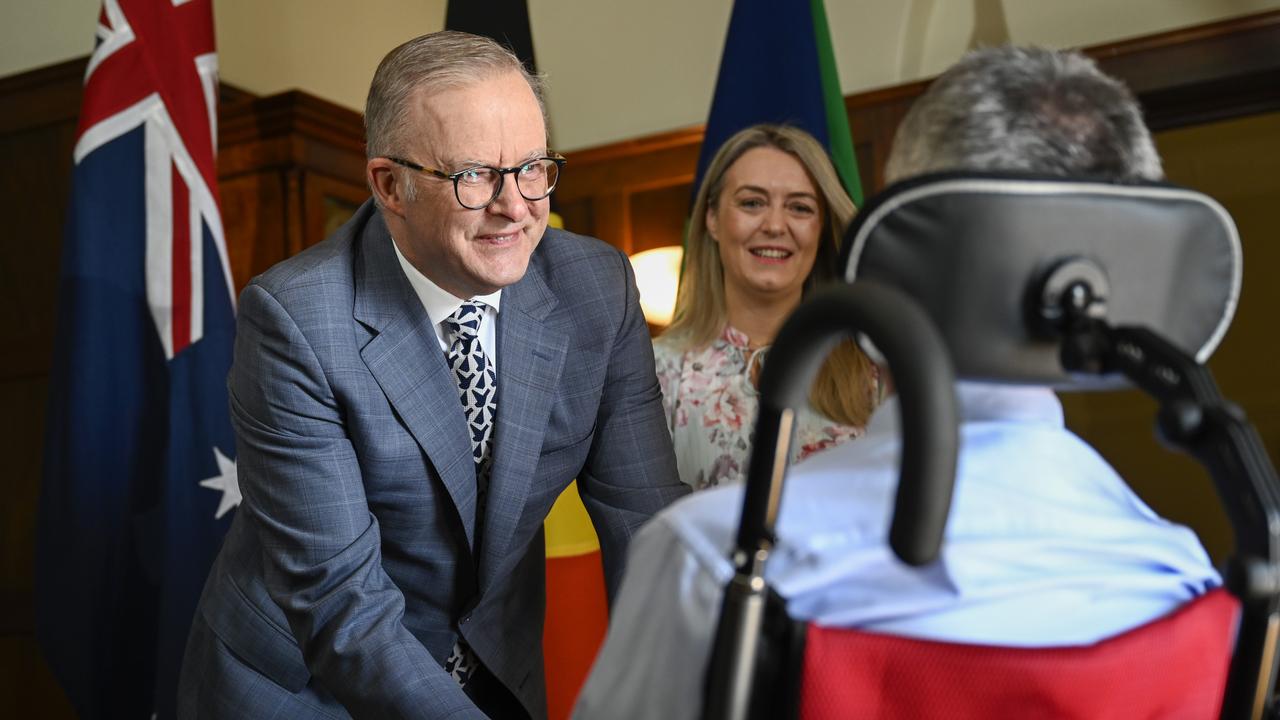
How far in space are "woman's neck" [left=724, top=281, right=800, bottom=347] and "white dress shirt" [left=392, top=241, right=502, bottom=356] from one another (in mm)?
777

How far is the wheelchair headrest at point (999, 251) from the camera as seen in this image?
2.16 feet

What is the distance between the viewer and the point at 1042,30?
378 cm

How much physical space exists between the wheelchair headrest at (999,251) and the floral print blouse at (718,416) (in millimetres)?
1472

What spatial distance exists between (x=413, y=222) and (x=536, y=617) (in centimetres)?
60

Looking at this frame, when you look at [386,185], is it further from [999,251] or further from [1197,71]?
[1197,71]

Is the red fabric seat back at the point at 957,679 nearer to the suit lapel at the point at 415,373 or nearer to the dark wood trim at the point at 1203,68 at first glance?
the suit lapel at the point at 415,373

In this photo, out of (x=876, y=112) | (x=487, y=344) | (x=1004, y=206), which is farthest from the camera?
(x=876, y=112)

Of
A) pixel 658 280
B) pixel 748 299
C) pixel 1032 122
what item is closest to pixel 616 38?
pixel 658 280

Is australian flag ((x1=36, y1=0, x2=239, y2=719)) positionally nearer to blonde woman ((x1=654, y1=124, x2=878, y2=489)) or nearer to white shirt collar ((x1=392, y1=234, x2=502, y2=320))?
blonde woman ((x1=654, y1=124, x2=878, y2=489))

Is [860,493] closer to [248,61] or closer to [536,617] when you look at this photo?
[536,617]

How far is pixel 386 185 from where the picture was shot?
1.60 m

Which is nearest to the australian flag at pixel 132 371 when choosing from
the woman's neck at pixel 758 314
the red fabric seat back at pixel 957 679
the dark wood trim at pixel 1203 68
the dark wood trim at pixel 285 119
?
the dark wood trim at pixel 285 119

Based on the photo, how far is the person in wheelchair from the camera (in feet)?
2.36

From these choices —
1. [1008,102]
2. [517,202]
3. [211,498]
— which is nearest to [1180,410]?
[1008,102]
